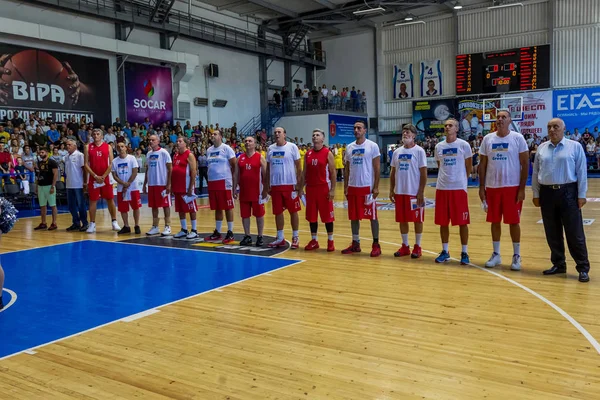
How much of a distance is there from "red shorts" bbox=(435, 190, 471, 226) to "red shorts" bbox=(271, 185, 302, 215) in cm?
205

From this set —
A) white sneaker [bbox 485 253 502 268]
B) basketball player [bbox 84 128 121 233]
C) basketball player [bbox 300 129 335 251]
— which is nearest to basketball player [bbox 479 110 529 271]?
white sneaker [bbox 485 253 502 268]

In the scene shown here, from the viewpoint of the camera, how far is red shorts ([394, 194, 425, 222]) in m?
6.81

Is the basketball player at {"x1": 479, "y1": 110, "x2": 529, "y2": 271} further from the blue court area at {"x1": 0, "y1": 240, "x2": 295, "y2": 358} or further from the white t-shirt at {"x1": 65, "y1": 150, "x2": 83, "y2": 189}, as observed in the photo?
the white t-shirt at {"x1": 65, "y1": 150, "x2": 83, "y2": 189}

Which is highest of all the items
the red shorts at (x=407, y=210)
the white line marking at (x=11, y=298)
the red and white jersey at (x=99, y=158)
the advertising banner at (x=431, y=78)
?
the advertising banner at (x=431, y=78)

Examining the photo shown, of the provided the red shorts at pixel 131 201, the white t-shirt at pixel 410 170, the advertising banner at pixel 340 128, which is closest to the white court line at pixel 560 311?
the white t-shirt at pixel 410 170

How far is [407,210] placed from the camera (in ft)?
22.6

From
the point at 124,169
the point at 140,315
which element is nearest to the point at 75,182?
the point at 124,169

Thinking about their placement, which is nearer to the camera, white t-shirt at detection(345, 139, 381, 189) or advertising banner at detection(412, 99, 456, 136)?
white t-shirt at detection(345, 139, 381, 189)

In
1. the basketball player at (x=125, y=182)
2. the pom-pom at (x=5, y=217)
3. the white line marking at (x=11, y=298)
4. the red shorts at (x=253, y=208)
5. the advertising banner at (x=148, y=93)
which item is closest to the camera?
the pom-pom at (x=5, y=217)

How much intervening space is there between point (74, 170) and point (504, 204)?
7.91 metres

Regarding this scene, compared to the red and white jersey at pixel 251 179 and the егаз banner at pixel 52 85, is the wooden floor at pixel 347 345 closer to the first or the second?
the red and white jersey at pixel 251 179

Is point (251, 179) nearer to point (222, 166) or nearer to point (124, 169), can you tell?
point (222, 166)

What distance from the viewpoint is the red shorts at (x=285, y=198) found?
7.57m

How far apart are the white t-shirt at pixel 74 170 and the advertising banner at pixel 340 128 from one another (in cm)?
1818
